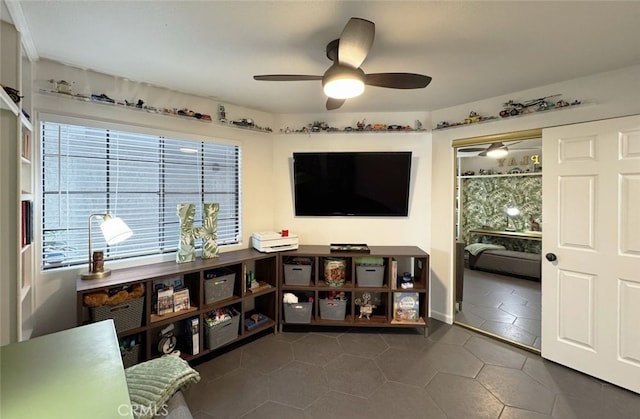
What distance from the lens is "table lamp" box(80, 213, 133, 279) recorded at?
187 cm

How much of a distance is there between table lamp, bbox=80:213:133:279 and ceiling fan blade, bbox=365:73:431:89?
193cm

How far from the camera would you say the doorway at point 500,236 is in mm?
3198

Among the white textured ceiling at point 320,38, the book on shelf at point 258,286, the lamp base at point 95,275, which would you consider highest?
the white textured ceiling at point 320,38

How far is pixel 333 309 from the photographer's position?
2764 mm

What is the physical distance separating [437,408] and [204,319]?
1.86 metres

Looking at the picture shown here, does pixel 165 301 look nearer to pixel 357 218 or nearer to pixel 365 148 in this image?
pixel 357 218

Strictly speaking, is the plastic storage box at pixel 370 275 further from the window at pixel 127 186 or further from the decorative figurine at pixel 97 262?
the decorative figurine at pixel 97 262

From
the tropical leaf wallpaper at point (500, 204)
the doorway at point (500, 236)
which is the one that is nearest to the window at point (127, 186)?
the doorway at point (500, 236)

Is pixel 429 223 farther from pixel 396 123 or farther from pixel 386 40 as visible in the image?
pixel 386 40

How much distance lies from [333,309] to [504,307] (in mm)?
2272

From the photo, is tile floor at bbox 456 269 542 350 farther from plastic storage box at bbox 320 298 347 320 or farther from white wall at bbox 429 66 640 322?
plastic storage box at bbox 320 298 347 320

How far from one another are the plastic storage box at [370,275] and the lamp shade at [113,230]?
6.55 ft

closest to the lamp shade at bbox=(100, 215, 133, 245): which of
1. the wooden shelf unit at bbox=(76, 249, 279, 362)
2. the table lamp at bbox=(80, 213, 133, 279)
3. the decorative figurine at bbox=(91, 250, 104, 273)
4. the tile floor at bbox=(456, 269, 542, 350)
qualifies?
the table lamp at bbox=(80, 213, 133, 279)

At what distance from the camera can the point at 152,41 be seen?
167 cm
